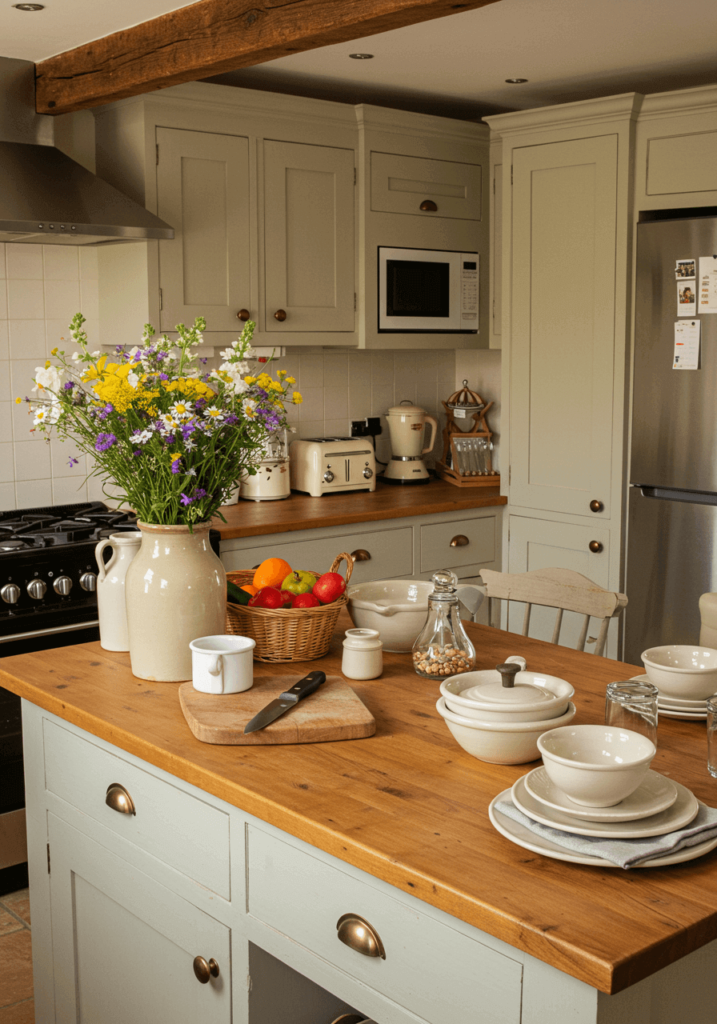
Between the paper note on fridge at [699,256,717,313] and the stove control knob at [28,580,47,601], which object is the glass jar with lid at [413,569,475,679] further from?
the paper note on fridge at [699,256,717,313]

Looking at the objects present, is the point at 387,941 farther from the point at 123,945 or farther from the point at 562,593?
the point at 562,593

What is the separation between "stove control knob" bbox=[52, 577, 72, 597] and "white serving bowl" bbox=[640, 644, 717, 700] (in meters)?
1.83

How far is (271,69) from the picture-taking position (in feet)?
11.4

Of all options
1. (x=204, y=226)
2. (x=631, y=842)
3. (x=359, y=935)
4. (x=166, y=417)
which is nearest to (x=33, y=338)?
(x=204, y=226)

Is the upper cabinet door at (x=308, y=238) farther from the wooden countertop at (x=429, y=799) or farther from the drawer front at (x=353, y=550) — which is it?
the wooden countertop at (x=429, y=799)

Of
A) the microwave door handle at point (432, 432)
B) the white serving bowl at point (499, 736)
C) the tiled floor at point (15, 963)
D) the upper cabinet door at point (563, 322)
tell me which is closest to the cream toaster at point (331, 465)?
the microwave door handle at point (432, 432)

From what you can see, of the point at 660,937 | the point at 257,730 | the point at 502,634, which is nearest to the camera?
the point at 660,937

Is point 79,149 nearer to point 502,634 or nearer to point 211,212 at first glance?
point 211,212

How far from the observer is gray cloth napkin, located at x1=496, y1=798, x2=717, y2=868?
3.70 feet

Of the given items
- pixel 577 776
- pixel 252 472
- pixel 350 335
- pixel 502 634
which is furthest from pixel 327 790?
pixel 350 335

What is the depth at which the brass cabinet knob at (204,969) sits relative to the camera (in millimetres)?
1503

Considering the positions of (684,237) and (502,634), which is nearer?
(502,634)

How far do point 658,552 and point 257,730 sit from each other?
235cm

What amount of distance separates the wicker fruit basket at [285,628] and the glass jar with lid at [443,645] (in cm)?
18
